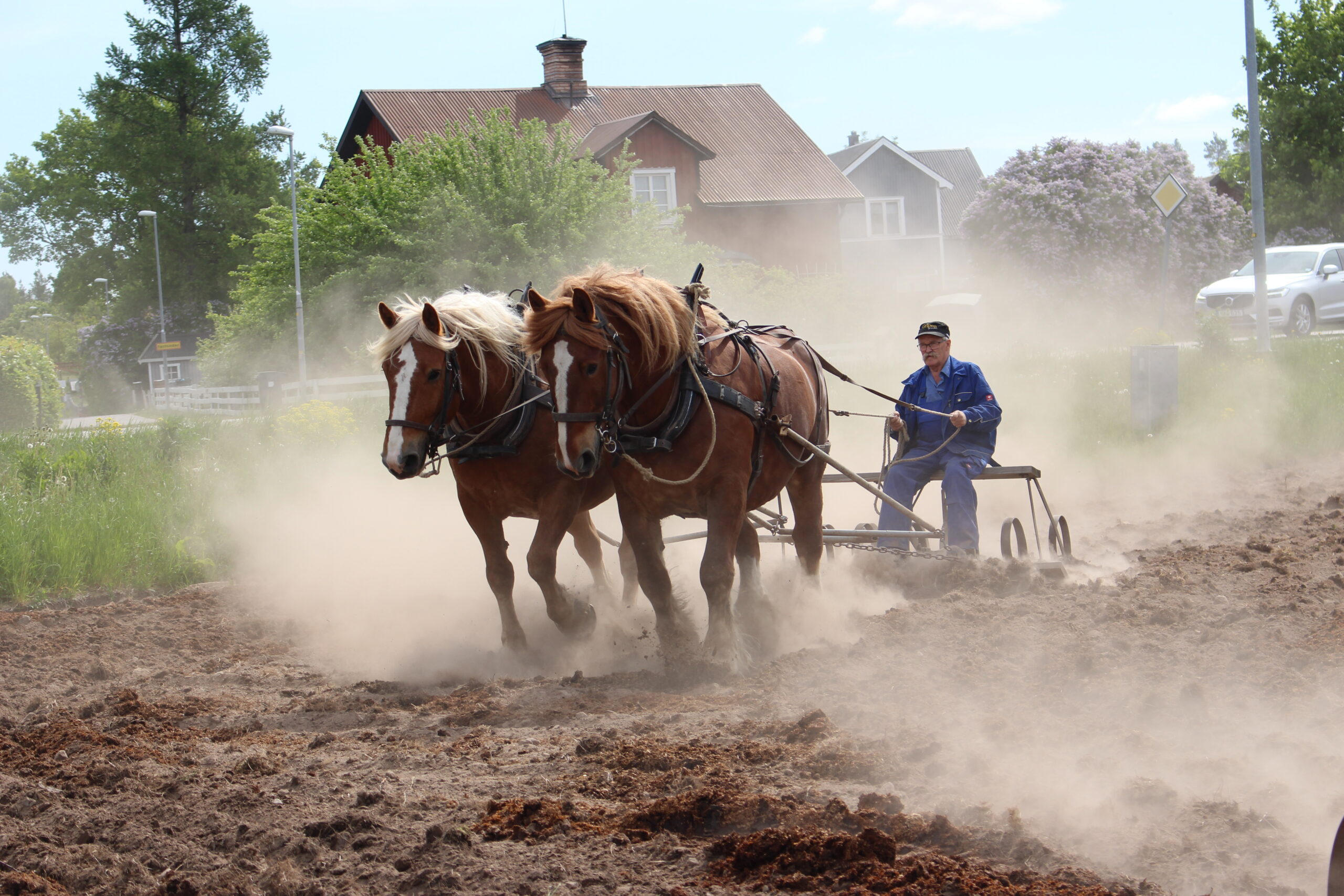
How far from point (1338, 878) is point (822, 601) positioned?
4.47 metres

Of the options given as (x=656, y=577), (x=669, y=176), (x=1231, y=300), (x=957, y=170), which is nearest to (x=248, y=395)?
(x=669, y=176)

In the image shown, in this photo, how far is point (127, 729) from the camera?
512 centimetres

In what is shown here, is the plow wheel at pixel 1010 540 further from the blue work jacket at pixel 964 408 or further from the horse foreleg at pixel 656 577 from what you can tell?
the horse foreleg at pixel 656 577

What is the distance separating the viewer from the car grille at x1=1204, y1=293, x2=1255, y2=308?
68.1ft

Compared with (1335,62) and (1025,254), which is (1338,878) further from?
(1335,62)

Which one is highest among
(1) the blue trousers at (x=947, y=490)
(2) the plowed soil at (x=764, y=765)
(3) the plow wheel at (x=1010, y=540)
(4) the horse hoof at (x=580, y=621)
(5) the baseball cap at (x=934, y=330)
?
(5) the baseball cap at (x=934, y=330)

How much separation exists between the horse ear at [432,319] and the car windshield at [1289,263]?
1897 cm

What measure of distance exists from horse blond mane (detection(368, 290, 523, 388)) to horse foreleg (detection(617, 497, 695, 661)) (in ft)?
3.55

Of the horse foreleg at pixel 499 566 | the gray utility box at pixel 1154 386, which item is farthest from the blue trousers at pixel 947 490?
the gray utility box at pixel 1154 386

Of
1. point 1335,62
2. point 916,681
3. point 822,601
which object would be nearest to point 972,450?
point 822,601

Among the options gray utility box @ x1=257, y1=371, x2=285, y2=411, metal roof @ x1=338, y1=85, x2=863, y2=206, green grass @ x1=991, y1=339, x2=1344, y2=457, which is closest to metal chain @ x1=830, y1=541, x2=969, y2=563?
green grass @ x1=991, y1=339, x2=1344, y2=457

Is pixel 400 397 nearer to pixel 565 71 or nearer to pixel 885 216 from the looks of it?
pixel 565 71

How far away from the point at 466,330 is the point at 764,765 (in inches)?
114

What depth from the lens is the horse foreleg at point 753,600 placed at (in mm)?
6262
